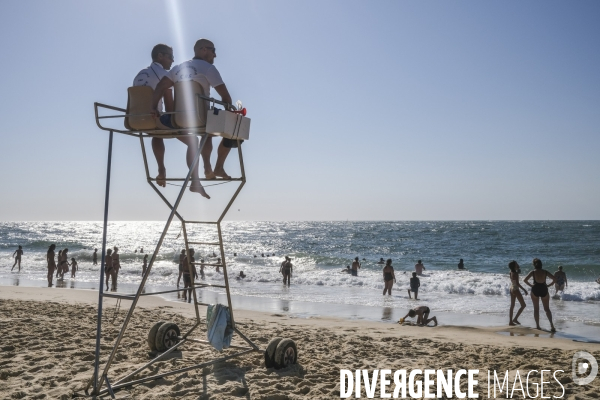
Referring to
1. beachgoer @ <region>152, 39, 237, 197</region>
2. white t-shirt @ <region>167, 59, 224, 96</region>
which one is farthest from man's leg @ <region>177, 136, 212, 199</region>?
white t-shirt @ <region>167, 59, 224, 96</region>

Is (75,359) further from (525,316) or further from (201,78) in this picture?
(525,316)

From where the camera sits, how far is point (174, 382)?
5.19 meters

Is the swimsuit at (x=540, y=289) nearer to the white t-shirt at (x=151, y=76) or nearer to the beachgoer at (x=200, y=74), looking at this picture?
the beachgoer at (x=200, y=74)

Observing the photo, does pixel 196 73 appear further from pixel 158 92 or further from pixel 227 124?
pixel 227 124

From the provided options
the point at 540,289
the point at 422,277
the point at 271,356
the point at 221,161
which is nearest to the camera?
the point at 221,161

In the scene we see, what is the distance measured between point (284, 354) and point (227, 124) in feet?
9.58

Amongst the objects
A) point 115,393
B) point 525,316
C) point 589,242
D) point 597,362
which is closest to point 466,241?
point 589,242

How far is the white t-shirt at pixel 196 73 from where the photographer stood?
4.49 m

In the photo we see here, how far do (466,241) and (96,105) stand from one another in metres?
58.5

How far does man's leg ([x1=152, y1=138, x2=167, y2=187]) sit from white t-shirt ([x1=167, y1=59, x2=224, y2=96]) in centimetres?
93

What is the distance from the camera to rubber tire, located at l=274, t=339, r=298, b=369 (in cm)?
572

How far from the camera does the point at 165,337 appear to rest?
253 inches

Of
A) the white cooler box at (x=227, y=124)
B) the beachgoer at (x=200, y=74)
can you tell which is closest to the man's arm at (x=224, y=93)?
the beachgoer at (x=200, y=74)

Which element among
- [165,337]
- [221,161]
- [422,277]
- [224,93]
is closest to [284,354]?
[165,337]
